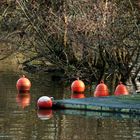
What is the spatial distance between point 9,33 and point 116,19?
32.1 feet

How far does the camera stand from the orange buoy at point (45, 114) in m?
20.6

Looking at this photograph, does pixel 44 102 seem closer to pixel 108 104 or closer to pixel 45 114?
pixel 45 114

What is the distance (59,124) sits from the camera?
18.9 meters

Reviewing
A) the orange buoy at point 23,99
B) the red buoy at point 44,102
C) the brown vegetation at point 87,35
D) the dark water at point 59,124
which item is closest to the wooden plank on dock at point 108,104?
the red buoy at point 44,102

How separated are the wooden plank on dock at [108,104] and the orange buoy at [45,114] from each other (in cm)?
69

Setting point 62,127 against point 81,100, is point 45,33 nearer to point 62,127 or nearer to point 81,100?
point 81,100

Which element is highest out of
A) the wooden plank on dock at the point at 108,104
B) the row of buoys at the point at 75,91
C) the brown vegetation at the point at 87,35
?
the brown vegetation at the point at 87,35

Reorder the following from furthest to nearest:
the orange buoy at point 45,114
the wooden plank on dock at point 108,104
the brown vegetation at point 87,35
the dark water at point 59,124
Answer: the brown vegetation at point 87,35 < the wooden plank on dock at point 108,104 < the orange buoy at point 45,114 < the dark water at point 59,124

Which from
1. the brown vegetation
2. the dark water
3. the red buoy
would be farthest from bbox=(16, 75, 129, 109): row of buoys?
the brown vegetation

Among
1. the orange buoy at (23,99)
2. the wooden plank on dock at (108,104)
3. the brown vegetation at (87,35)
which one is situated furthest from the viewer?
the brown vegetation at (87,35)

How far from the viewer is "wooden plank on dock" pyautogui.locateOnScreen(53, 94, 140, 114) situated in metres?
21.6

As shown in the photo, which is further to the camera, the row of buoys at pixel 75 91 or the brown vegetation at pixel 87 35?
the brown vegetation at pixel 87 35

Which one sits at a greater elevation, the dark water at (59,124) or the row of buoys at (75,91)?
the row of buoys at (75,91)

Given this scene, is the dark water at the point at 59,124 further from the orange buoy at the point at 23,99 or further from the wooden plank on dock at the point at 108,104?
the wooden plank on dock at the point at 108,104
